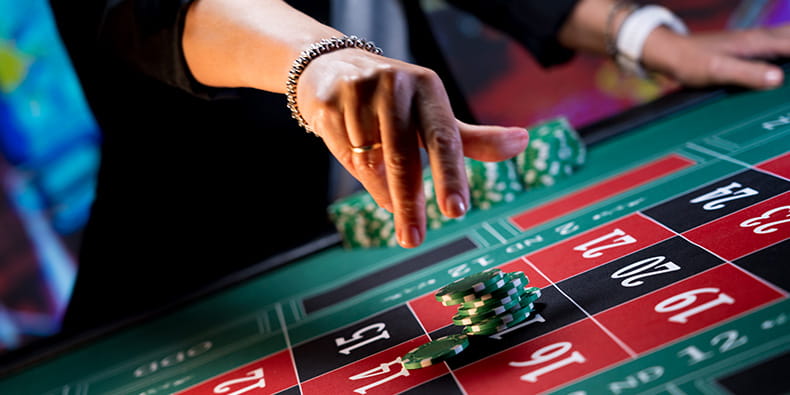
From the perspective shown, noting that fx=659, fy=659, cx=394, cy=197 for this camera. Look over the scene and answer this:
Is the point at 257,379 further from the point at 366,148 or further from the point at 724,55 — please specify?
the point at 724,55

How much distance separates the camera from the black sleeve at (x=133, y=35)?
1945 millimetres

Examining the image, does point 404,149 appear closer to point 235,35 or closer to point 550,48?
point 235,35

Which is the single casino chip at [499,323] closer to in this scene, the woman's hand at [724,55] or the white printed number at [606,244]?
the white printed number at [606,244]

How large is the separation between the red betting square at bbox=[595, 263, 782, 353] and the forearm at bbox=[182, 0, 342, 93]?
85 centimetres

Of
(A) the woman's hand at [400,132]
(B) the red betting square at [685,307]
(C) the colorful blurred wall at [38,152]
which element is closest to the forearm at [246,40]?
(A) the woman's hand at [400,132]

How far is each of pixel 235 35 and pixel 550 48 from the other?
170cm

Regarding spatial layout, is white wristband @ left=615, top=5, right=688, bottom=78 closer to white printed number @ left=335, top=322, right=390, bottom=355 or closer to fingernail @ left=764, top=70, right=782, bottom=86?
fingernail @ left=764, top=70, right=782, bottom=86

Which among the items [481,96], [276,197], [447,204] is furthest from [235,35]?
[481,96]

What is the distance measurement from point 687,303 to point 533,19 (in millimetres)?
1932

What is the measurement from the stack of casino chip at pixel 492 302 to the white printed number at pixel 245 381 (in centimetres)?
47

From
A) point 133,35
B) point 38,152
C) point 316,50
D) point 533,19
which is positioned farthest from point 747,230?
point 38,152

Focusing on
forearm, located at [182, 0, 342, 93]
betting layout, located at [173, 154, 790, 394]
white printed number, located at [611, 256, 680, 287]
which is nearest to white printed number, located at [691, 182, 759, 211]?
betting layout, located at [173, 154, 790, 394]

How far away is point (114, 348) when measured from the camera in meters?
2.01

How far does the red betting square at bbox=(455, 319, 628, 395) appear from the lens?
44.2 inches
